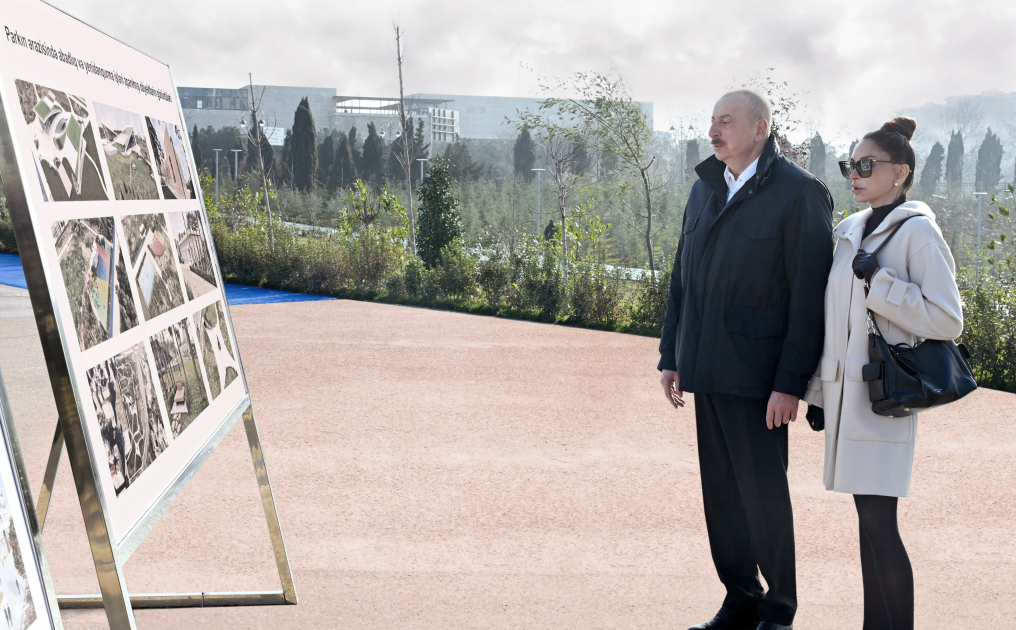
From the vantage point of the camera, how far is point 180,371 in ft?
7.13

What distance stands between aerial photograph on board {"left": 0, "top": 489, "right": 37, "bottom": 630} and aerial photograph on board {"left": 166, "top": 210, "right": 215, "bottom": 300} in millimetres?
1081

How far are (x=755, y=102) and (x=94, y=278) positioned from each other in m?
1.94

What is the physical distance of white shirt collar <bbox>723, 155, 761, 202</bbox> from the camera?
261 cm

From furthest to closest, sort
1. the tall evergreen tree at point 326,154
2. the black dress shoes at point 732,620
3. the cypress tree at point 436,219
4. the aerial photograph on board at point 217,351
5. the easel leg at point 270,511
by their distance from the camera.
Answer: the tall evergreen tree at point 326,154, the cypress tree at point 436,219, the easel leg at point 270,511, the black dress shoes at point 732,620, the aerial photograph on board at point 217,351

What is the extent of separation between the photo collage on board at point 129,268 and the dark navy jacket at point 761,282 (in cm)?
156

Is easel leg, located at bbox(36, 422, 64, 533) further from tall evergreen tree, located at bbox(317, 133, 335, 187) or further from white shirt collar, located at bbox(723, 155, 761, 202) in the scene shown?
tall evergreen tree, located at bbox(317, 133, 335, 187)

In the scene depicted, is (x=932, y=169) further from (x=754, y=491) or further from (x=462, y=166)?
(x=754, y=491)

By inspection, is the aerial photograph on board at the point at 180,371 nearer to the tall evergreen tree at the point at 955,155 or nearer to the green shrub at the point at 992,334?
the green shrub at the point at 992,334

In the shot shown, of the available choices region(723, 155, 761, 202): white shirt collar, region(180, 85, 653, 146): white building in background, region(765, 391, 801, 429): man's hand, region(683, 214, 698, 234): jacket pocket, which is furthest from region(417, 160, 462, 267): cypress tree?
region(180, 85, 653, 146): white building in background

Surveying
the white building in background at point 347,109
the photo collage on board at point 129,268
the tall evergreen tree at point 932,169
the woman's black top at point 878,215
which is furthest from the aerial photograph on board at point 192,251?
the white building in background at point 347,109

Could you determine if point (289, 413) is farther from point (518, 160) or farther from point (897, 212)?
point (518, 160)

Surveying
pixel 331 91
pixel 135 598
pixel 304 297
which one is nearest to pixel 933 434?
pixel 135 598

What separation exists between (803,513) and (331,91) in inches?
1921

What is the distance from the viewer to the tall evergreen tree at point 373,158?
116 ft
